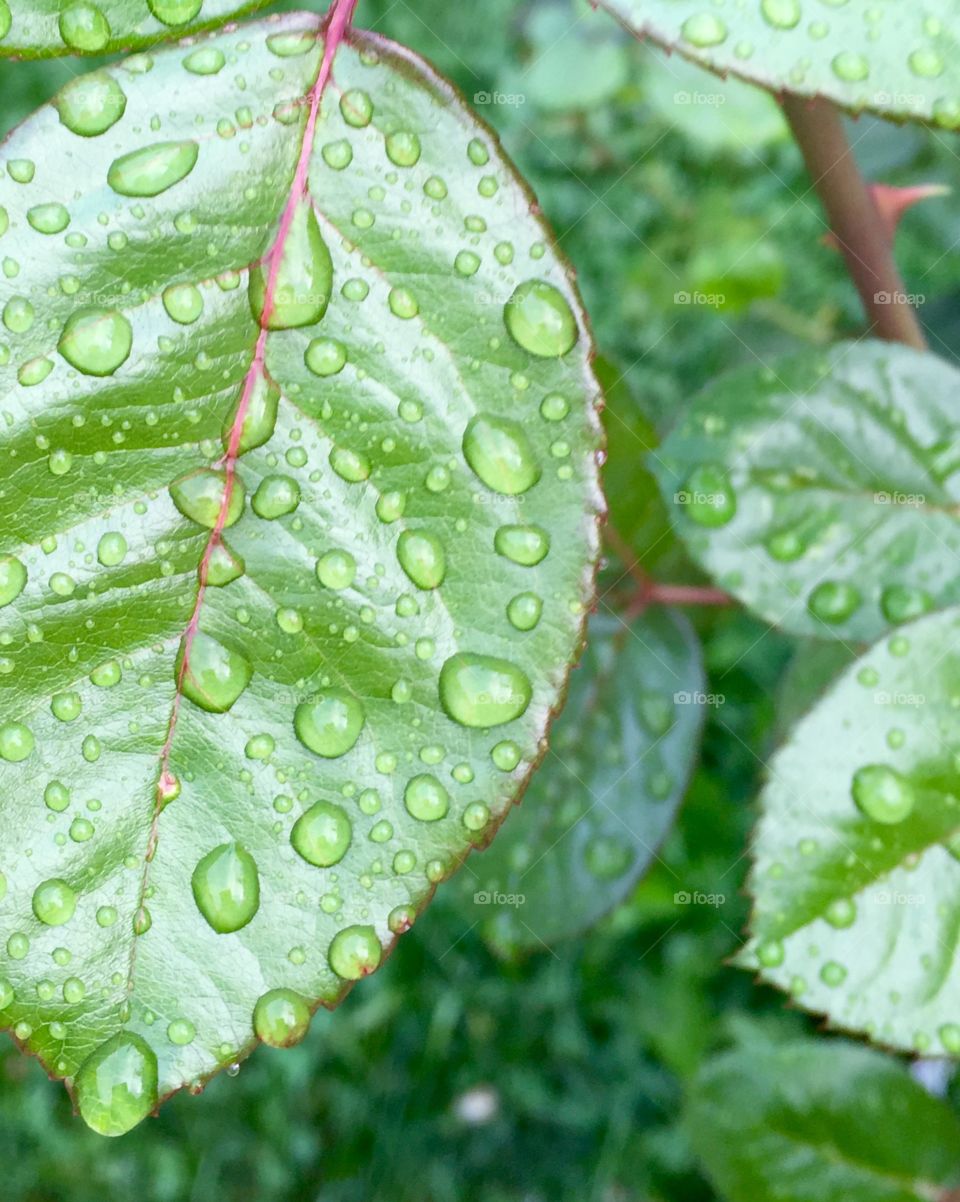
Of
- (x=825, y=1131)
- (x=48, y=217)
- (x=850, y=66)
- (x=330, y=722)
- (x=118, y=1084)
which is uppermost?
(x=850, y=66)

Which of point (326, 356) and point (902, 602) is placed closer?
point (326, 356)

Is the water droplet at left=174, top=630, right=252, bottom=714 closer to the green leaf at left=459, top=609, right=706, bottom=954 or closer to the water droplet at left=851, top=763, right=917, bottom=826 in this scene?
the water droplet at left=851, top=763, right=917, bottom=826

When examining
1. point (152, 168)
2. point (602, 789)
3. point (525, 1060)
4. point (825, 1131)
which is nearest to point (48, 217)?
point (152, 168)

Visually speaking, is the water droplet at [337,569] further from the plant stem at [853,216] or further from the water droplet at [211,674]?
the plant stem at [853,216]

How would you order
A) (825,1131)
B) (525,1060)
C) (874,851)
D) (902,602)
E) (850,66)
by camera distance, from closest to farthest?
1. (850,66)
2. (874,851)
3. (902,602)
4. (825,1131)
5. (525,1060)

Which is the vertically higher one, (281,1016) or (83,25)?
(83,25)

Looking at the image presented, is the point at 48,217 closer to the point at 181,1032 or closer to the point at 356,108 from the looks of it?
the point at 356,108

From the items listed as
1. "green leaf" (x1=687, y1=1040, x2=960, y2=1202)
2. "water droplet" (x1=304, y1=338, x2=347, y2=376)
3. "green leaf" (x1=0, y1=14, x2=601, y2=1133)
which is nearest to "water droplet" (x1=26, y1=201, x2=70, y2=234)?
"green leaf" (x1=0, y1=14, x2=601, y2=1133)
